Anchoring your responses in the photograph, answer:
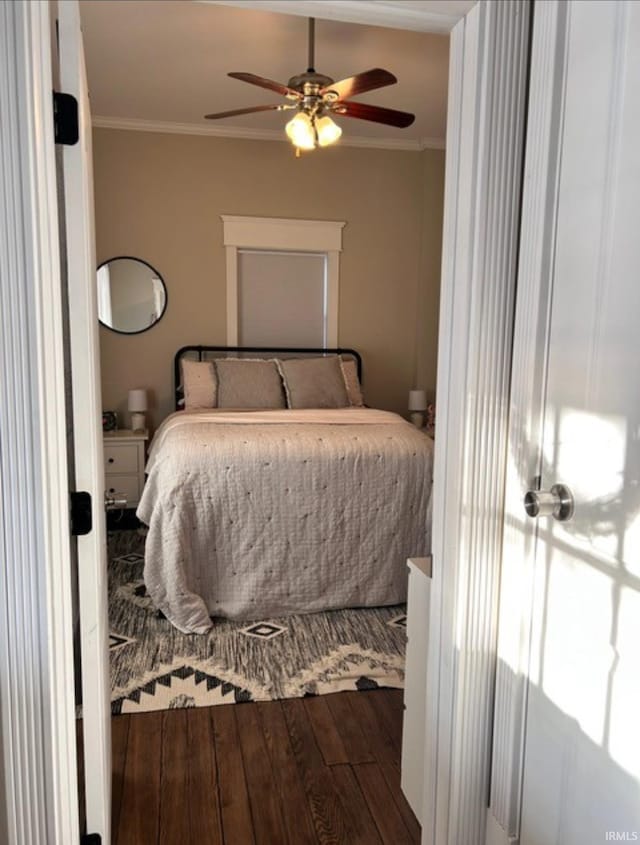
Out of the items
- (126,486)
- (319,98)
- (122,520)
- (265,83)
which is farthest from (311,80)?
(122,520)

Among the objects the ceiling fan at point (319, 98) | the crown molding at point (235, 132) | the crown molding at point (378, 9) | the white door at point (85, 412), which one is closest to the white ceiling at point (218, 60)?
the crown molding at point (235, 132)

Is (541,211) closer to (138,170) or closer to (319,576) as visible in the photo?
(319,576)

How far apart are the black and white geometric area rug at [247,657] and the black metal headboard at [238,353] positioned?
81.5 inches

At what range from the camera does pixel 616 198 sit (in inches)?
43.6

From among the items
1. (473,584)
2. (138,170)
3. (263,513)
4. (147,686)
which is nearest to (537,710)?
(473,584)

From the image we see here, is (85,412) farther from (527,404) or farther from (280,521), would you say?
(280,521)

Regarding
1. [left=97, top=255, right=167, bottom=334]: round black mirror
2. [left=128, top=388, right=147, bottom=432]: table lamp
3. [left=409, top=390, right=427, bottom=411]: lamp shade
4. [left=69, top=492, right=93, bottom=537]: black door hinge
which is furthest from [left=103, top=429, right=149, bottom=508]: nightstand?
[left=69, top=492, right=93, bottom=537]: black door hinge

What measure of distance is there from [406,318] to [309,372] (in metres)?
1.18

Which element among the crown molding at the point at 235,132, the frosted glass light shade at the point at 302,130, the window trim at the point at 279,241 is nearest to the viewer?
the frosted glass light shade at the point at 302,130

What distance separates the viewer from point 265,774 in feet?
6.59

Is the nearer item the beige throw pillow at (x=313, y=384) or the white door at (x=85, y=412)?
the white door at (x=85, y=412)

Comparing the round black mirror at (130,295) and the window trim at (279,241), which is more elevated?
the window trim at (279,241)

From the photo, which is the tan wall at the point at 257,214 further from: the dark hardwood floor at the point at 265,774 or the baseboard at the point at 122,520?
the dark hardwood floor at the point at 265,774

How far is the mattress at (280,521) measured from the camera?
9.65ft
